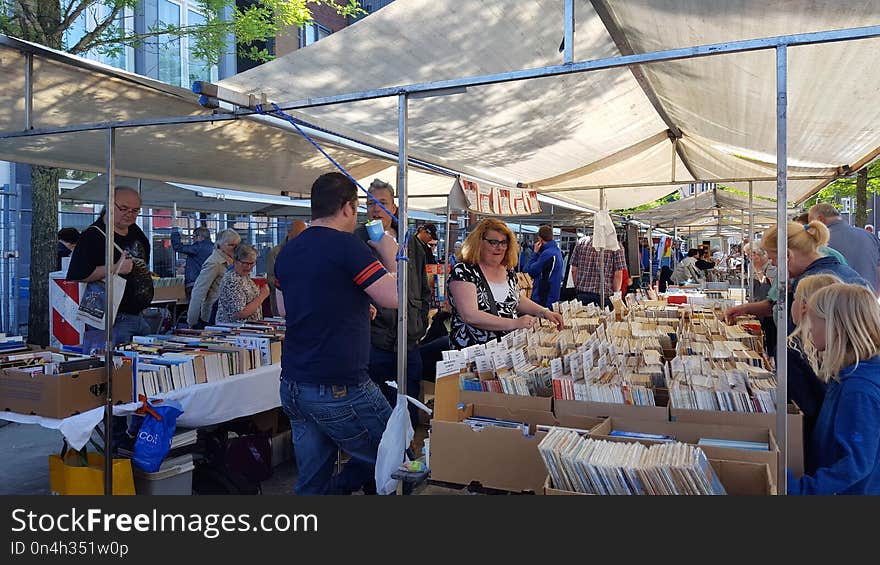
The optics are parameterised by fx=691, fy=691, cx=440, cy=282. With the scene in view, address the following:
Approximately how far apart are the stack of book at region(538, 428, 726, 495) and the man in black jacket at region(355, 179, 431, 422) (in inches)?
82.0

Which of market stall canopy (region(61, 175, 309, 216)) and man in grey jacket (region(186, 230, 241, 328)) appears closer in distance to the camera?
man in grey jacket (region(186, 230, 241, 328))

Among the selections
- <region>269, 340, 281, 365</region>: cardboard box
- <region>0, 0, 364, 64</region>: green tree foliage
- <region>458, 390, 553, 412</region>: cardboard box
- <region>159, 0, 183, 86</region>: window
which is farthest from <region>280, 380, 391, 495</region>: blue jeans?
<region>159, 0, 183, 86</region>: window

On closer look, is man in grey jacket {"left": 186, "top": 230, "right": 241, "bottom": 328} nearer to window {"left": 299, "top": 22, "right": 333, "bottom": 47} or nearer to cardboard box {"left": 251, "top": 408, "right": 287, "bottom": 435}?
cardboard box {"left": 251, "top": 408, "right": 287, "bottom": 435}

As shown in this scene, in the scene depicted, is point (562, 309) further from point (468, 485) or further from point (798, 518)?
point (798, 518)

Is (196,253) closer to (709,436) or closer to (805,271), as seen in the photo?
(805,271)

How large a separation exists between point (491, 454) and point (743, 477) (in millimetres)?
862

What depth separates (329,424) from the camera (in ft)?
10.0

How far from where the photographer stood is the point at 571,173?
8.11m

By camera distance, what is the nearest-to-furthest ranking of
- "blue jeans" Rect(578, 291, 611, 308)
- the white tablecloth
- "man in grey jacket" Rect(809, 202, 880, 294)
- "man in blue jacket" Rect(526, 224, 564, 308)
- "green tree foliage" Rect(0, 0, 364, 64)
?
the white tablecloth < "man in grey jacket" Rect(809, 202, 880, 294) < "green tree foliage" Rect(0, 0, 364, 64) < "blue jeans" Rect(578, 291, 611, 308) < "man in blue jacket" Rect(526, 224, 564, 308)

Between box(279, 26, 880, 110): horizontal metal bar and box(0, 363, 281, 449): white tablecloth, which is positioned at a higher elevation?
box(279, 26, 880, 110): horizontal metal bar

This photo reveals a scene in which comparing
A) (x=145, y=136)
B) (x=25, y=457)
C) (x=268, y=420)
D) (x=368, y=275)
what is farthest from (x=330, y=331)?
(x=25, y=457)

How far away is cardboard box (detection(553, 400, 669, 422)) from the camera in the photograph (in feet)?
8.97

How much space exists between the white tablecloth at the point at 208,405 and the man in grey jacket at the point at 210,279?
1.79 meters

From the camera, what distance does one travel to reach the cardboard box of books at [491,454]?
2.53 metres
